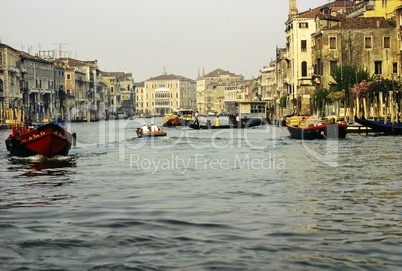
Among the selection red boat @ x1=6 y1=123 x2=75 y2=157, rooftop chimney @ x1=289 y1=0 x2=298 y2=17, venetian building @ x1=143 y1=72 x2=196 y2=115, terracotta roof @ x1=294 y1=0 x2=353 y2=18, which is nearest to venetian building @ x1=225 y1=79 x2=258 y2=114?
venetian building @ x1=143 y1=72 x2=196 y2=115

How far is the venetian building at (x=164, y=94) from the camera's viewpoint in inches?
6929

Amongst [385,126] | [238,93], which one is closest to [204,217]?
[385,126]

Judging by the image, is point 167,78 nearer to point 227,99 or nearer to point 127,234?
point 227,99

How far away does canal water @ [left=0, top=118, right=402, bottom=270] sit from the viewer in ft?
27.0

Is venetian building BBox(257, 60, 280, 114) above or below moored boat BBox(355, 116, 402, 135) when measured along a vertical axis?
above

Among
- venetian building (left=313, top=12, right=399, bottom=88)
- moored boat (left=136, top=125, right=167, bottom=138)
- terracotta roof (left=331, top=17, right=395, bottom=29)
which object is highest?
terracotta roof (left=331, top=17, right=395, bottom=29)

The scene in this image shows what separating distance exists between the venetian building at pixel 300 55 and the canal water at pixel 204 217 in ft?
141

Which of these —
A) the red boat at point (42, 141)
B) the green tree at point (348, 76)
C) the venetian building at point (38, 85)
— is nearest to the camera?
the red boat at point (42, 141)

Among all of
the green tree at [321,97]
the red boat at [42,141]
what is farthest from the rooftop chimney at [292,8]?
the red boat at [42,141]

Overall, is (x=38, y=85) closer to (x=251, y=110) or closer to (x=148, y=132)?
(x=251, y=110)

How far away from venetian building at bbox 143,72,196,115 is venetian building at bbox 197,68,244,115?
16.2 ft

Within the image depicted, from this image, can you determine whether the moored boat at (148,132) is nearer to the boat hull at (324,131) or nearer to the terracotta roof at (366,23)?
the boat hull at (324,131)

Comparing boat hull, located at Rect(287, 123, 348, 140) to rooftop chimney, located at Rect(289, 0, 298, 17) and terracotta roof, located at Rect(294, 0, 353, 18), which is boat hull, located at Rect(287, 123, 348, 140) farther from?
rooftop chimney, located at Rect(289, 0, 298, 17)

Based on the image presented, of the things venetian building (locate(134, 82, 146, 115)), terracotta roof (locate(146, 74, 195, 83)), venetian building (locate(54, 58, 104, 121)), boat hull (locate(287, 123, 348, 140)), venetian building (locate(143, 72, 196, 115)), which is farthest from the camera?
venetian building (locate(134, 82, 146, 115))
